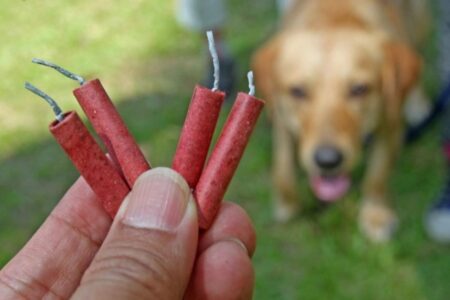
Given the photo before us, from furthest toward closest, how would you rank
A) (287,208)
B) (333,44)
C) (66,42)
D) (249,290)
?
(66,42) → (287,208) → (333,44) → (249,290)

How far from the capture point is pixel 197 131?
86 cm

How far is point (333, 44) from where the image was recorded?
95.2 inches

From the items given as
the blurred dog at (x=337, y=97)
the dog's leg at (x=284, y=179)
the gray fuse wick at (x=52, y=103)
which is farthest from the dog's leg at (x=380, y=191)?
the gray fuse wick at (x=52, y=103)

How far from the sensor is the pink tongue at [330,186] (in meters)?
2.52

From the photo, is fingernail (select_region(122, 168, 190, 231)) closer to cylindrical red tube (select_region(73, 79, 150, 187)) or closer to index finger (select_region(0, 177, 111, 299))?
cylindrical red tube (select_region(73, 79, 150, 187))

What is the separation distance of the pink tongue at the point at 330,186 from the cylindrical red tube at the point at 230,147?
1.65 metres

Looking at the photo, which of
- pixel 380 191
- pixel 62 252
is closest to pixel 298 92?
pixel 380 191

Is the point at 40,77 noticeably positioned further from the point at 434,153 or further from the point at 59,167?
the point at 434,153

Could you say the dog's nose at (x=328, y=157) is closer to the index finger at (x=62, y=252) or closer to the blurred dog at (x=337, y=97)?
the blurred dog at (x=337, y=97)

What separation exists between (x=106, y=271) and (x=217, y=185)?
0.50 feet

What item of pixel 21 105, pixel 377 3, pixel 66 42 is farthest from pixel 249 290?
pixel 66 42

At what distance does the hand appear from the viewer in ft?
2.71

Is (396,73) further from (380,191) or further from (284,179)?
(284,179)

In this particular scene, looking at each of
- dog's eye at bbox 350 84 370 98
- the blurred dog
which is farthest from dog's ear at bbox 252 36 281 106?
dog's eye at bbox 350 84 370 98
